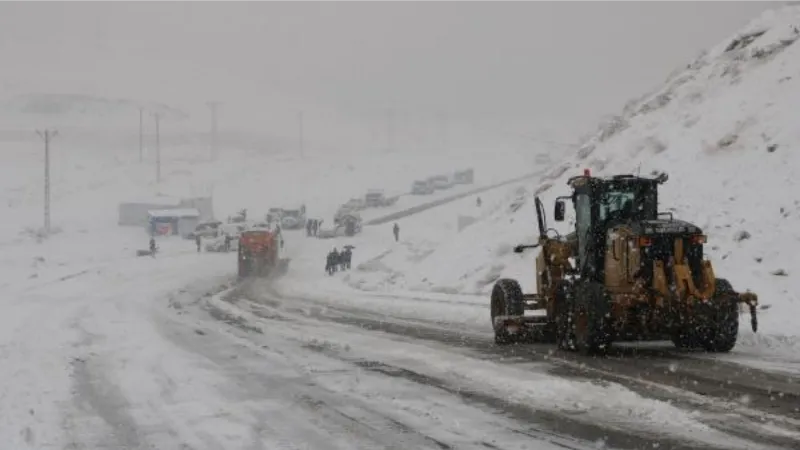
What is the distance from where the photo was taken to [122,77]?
186875 mm

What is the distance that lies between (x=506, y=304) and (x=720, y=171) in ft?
38.4

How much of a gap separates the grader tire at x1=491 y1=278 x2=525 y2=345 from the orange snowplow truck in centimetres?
2621

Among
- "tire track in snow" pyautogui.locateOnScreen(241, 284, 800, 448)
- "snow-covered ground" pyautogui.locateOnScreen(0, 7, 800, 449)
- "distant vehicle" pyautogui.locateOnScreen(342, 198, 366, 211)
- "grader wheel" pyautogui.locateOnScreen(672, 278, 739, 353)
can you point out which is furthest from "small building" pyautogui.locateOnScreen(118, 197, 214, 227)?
"grader wheel" pyautogui.locateOnScreen(672, 278, 739, 353)

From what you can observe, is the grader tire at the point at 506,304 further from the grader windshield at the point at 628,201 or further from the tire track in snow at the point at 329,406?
the tire track in snow at the point at 329,406

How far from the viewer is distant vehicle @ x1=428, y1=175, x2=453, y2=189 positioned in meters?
86.6

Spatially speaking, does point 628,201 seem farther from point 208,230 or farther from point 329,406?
point 208,230

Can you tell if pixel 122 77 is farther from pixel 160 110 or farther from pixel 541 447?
pixel 541 447

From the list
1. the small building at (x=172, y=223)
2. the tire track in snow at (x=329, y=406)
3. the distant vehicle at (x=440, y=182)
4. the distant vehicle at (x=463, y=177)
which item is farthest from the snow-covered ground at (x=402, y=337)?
the distant vehicle at (x=463, y=177)

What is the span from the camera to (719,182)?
73.2ft

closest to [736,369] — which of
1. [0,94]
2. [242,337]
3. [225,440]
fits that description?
[225,440]

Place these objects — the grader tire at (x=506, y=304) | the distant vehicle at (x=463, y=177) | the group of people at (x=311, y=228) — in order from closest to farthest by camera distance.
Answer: the grader tire at (x=506, y=304), the group of people at (x=311, y=228), the distant vehicle at (x=463, y=177)

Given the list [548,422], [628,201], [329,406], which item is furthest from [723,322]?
[329,406]

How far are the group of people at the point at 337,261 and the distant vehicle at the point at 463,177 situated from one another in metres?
50.4

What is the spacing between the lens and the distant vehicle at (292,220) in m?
66.6
